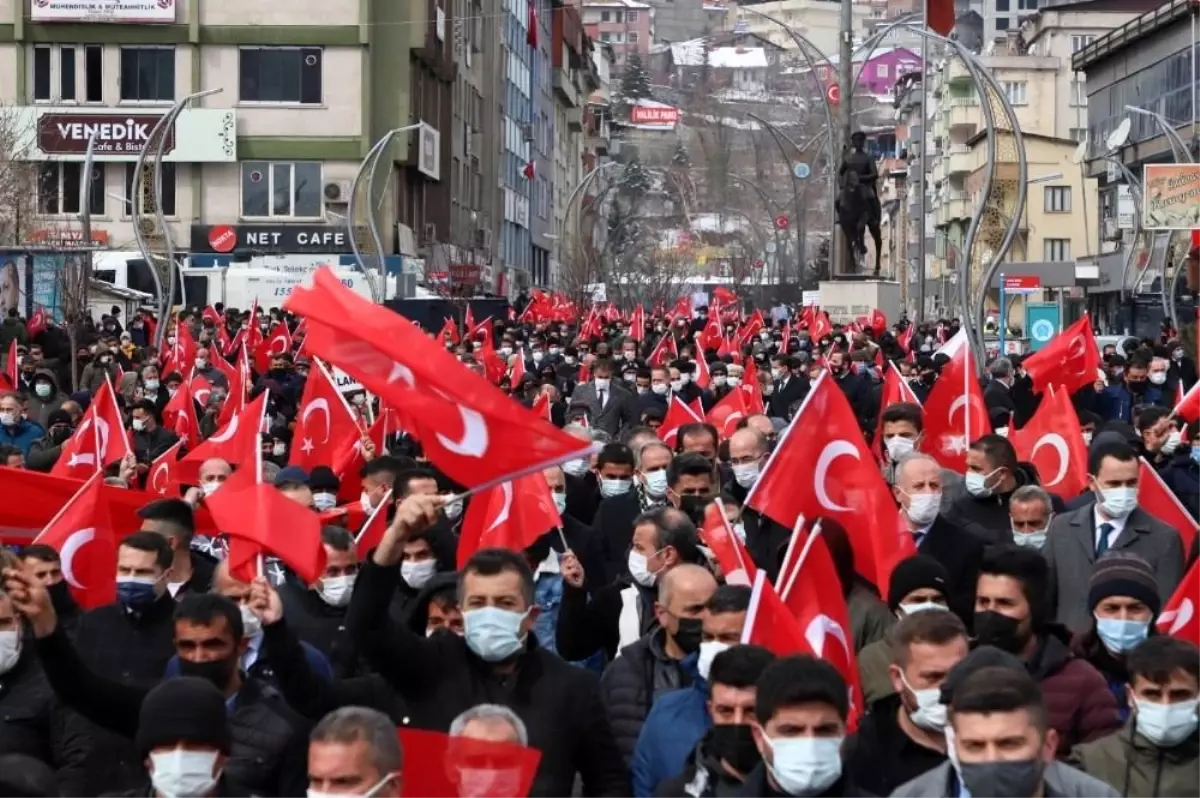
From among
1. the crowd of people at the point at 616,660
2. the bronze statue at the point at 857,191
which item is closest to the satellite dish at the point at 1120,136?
the bronze statue at the point at 857,191

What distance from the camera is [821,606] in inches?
296

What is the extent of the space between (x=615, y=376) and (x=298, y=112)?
4075cm

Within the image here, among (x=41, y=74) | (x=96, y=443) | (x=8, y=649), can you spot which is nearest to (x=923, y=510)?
(x=8, y=649)

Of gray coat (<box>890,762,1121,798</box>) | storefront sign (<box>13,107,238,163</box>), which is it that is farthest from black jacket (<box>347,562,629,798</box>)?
storefront sign (<box>13,107,238,163</box>)

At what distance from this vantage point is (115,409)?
14.6 meters

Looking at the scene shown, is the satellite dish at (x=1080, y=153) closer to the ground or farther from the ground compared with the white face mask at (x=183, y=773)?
farther from the ground

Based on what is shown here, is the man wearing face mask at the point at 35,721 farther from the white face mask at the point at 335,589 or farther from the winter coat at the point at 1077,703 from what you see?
the winter coat at the point at 1077,703

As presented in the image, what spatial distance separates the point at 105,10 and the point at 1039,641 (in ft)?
181

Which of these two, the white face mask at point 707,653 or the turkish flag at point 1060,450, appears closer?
the white face mask at point 707,653

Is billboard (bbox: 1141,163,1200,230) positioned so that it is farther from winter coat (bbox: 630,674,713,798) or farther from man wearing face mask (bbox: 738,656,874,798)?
man wearing face mask (bbox: 738,656,874,798)

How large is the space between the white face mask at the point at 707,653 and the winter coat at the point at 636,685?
13.3 inches

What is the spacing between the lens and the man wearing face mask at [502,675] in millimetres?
6523

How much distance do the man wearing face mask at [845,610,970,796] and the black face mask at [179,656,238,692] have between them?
1.67 metres

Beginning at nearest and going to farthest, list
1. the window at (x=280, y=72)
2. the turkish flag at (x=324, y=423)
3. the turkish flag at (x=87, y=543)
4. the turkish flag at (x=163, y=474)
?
the turkish flag at (x=87, y=543), the turkish flag at (x=163, y=474), the turkish flag at (x=324, y=423), the window at (x=280, y=72)
